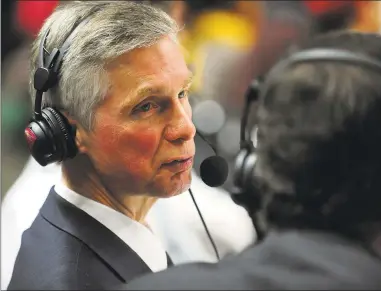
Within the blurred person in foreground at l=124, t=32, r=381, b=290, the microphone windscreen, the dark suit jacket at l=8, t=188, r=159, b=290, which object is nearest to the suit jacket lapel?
the dark suit jacket at l=8, t=188, r=159, b=290

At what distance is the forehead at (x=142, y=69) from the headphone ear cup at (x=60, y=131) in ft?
0.38

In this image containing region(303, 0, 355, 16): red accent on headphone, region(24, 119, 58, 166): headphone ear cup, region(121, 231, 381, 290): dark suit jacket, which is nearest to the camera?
region(121, 231, 381, 290): dark suit jacket

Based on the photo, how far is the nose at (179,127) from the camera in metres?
1.23

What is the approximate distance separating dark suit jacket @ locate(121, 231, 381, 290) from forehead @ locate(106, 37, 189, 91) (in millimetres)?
454

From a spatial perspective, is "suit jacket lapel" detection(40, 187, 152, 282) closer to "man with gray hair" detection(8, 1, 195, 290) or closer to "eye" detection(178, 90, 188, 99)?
"man with gray hair" detection(8, 1, 195, 290)

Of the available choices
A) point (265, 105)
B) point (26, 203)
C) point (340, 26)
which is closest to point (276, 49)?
point (340, 26)

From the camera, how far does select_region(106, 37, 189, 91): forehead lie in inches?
47.6

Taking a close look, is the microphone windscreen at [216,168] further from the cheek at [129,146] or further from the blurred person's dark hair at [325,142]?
the blurred person's dark hair at [325,142]

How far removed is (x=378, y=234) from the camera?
904mm

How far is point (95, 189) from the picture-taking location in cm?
127

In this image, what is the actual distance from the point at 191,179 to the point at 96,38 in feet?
1.07

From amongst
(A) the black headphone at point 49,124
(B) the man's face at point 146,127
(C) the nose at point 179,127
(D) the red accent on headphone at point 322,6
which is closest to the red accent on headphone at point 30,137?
(A) the black headphone at point 49,124

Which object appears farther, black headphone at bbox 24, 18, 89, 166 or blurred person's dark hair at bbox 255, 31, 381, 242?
black headphone at bbox 24, 18, 89, 166

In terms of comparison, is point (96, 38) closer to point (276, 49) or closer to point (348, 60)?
point (276, 49)
